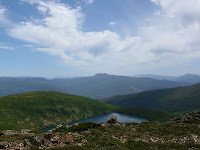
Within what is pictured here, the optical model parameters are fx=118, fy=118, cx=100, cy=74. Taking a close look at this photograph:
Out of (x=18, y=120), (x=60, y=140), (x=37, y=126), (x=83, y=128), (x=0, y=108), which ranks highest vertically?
(x=60, y=140)

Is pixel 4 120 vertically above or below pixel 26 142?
below

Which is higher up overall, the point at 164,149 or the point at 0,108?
the point at 164,149

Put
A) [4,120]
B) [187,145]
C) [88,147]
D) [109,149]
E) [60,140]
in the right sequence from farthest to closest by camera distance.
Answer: [4,120]
[60,140]
[187,145]
[88,147]
[109,149]

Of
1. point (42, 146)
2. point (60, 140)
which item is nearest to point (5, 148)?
point (42, 146)

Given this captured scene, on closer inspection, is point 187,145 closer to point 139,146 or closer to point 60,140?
point 139,146

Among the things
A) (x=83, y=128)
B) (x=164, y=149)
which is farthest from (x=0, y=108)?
(x=164, y=149)

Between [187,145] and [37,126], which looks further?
[37,126]

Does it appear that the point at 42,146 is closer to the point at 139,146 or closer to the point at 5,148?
the point at 5,148

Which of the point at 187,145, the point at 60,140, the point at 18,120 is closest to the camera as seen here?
the point at 187,145

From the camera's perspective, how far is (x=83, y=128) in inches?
1734

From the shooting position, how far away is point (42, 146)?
26.5 m

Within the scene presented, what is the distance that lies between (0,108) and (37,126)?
206ft

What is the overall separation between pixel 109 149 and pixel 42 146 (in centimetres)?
1516

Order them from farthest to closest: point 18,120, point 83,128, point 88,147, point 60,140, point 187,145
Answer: point 18,120 < point 83,128 < point 60,140 < point 187,145 < point 88,147
